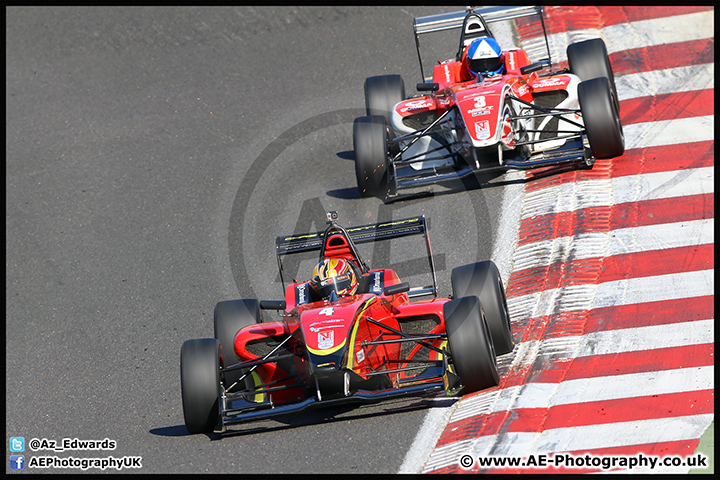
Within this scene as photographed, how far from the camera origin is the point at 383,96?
13.1 m

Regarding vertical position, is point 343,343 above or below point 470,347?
above

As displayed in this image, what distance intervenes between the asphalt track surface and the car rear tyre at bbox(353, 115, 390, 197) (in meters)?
0.42

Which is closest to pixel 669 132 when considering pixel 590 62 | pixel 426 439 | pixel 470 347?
pixel 590 62

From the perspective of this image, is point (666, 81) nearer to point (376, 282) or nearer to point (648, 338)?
point (648, 338)

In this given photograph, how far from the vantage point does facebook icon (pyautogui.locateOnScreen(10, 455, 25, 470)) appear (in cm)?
816

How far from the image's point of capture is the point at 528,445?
7.04m

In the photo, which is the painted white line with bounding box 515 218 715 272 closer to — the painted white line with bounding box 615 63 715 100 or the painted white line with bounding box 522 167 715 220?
the painted white line with bounding box 522 167 715 220

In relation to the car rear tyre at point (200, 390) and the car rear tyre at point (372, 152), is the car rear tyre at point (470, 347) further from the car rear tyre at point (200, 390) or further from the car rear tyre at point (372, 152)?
the car rear tyre at point (372, 152)

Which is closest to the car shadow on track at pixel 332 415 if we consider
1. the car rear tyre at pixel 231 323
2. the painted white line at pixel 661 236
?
the car rear tyre at pixel 231 323

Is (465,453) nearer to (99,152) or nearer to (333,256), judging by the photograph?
(333,256)

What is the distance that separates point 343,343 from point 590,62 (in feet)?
22.2

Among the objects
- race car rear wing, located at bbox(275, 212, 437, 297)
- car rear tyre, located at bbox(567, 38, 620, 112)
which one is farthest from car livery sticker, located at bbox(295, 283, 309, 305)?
car rear tyre, located at bbox(567, 38, 620, 112)

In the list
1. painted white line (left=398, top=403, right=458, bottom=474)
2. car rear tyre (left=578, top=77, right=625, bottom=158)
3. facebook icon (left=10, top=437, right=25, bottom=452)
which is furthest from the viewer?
car rear tyre (left=578, top=77, right=625, bottom=158)

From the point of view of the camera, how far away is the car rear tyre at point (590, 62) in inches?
490
